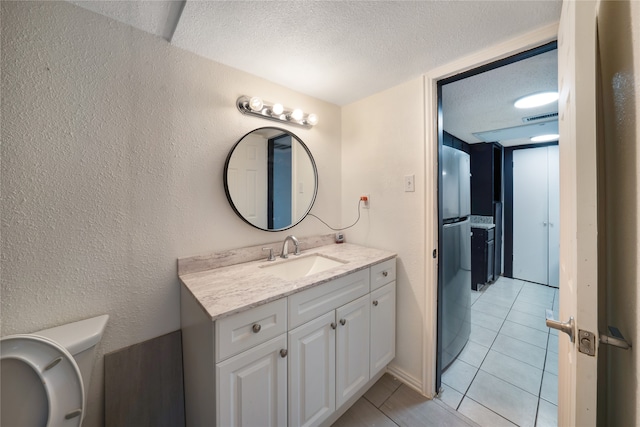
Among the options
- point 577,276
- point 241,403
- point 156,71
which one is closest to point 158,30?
point 156,71

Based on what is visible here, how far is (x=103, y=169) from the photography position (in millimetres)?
1061

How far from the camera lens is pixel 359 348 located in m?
1.39

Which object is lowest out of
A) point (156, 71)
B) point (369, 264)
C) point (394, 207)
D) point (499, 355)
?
point (499, 355)

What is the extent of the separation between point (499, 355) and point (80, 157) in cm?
292

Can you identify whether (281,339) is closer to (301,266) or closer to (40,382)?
(301,266)

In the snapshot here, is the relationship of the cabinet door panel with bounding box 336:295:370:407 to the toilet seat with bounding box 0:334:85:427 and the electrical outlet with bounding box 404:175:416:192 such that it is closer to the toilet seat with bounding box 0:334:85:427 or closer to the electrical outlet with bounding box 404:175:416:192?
A: the electrical outlet with bounding box 404:175:416:192

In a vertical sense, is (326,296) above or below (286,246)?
below

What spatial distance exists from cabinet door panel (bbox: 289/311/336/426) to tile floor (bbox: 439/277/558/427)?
83 cm

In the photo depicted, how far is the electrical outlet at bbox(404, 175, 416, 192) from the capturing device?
1.56 metres

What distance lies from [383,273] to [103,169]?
62.4 inches

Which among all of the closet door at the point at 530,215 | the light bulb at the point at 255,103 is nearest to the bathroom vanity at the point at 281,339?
the light bulb at the point at 255,103

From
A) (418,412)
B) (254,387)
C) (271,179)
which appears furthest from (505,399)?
(271,179)

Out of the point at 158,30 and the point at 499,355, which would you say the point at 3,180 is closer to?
the point at 158,30

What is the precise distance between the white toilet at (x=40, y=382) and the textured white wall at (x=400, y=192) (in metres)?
1.66
